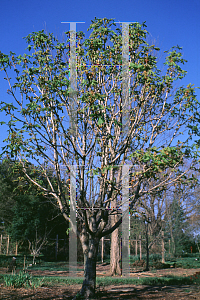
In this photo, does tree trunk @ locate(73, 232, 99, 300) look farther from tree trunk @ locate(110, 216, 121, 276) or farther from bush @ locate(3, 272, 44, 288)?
tree trunk @ locate(110, 216, 121, 276)

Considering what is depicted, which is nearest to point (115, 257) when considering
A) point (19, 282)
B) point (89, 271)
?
point (19, 282)

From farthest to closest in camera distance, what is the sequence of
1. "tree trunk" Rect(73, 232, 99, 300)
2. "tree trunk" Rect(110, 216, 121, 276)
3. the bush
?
"tree trunk" Rect(110, 216, 121, 276) → the bush → "tree trunk" Rect(73, 232, 99, 300)

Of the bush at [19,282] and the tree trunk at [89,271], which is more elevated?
the tree trunk at [89,271]

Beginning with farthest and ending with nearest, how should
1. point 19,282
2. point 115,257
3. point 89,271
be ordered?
point 115,257, point 19,282, point 89,271

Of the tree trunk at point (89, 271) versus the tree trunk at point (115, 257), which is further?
the tree trunk at point (115, 257)

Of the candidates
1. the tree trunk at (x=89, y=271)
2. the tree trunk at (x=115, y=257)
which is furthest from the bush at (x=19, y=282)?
the tree trunk at (x=115, y=257)

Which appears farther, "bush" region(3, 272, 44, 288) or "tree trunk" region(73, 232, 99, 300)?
"bush" region(3, 272, 44, 288)

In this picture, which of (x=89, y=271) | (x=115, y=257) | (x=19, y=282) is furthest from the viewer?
(x=115, y=257)

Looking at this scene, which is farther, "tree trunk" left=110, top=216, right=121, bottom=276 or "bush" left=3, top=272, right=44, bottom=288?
"tree trunk" left=110, top=216, right=121, bottom=276

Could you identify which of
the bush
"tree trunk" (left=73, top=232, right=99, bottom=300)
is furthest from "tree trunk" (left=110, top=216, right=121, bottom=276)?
"tree trunk" (left=73, top=232, right=99, bottom=300)

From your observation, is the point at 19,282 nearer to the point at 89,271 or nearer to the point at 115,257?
the point at 89,271

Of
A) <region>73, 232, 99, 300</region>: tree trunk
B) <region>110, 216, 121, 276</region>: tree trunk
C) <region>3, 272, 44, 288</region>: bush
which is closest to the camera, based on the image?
<region>73, 232, 99, 300</region>: tree trunk

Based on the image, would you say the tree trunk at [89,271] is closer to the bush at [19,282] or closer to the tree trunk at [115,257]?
the bush at [19,282]

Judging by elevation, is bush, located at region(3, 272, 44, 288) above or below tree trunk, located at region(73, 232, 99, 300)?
below
